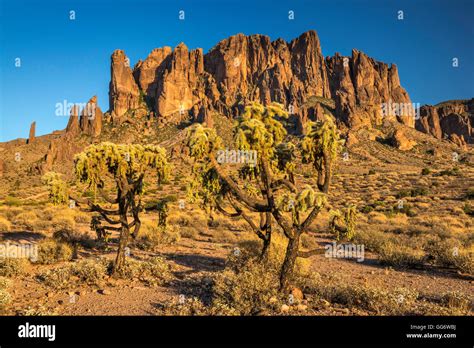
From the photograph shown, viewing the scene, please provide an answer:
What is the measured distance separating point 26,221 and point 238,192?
18892mm

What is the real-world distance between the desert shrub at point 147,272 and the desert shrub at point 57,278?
1542 mm

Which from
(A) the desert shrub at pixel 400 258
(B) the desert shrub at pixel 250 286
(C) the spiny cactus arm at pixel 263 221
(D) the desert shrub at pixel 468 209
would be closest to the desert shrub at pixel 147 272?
(B) the desert shrub at pixel 250 286

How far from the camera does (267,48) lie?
596 feet

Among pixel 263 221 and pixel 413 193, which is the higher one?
pixel 413 193

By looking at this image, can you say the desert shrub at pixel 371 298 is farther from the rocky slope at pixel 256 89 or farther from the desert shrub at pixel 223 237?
the rocky slope at pixel 256 89

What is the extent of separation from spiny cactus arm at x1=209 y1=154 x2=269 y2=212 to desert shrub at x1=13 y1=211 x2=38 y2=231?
55.6 ft

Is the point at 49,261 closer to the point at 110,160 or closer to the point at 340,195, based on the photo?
the point at 110,160

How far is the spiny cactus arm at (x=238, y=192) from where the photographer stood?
8641mm

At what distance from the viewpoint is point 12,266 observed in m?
10.5

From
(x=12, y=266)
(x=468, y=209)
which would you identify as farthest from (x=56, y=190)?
(x=468, y=209)

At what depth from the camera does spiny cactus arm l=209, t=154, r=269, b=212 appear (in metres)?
8.64

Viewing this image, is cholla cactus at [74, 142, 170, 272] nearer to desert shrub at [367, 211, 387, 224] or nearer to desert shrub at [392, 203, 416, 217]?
desert shrub at [367, 211, 387, 224]

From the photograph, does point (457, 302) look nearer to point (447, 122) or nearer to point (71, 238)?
point (71, 238)
